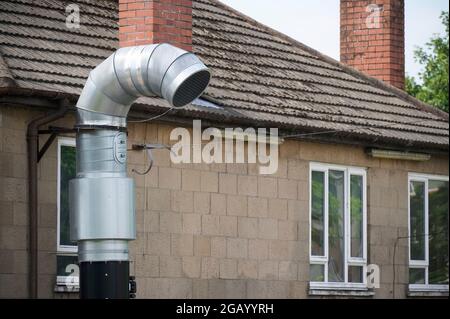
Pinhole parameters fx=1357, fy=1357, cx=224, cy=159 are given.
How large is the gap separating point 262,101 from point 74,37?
2.86 metres

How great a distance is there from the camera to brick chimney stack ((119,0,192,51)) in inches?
696

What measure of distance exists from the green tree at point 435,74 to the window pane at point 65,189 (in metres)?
19.8

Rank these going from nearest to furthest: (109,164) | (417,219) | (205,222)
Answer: (109,164), (205,222), (417,219)

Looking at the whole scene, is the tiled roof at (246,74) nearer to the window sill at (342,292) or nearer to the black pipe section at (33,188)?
the black pipe section at (33,188)

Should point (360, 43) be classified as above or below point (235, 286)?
above

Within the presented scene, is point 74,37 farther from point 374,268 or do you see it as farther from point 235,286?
point 374,268

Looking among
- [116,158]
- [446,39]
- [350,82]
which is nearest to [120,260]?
[116,158]

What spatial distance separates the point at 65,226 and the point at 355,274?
5419mm

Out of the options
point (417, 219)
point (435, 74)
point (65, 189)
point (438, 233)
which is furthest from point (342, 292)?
point (435, 74)

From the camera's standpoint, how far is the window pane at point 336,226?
1933 centimetres

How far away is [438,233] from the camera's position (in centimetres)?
2123

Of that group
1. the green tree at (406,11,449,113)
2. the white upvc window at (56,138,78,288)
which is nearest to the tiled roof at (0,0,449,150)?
the white upvc window at (56,138,78,288)

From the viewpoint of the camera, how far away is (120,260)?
1477 cm

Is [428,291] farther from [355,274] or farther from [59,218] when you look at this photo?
[59,218]
